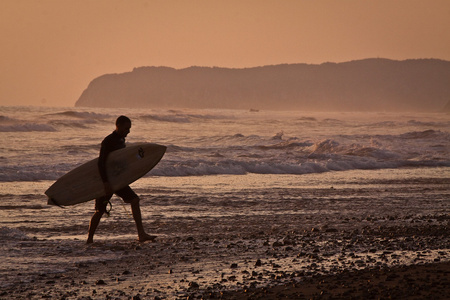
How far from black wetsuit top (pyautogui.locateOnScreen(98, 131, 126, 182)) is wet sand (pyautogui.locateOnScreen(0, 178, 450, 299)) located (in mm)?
923

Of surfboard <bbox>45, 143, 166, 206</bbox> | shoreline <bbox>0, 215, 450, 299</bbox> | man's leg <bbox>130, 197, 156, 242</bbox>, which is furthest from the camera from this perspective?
surfboard <bbox>45, 143, 166, 206</bbox>

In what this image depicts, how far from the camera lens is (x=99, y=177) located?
29.7 feet

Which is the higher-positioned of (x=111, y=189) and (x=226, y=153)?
(x=111, y=189)

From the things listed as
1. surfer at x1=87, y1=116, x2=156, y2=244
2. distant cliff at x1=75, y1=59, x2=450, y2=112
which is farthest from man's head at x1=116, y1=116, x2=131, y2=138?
distant cliff at x1=75, y1=59, x2=450, y2=112

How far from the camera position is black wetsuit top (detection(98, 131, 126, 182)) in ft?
28.2

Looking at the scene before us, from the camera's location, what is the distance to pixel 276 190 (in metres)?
15.2

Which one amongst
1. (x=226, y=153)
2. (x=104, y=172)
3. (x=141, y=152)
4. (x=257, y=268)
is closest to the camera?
(x=257, y=268)

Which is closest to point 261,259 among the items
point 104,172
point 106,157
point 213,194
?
point 104,172

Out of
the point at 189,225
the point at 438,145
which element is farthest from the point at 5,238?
the point at 438,145

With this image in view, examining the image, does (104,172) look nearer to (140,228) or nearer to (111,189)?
(111,189)

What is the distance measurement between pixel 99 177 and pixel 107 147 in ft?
1.80

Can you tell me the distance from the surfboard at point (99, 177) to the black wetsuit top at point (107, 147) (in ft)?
0.34

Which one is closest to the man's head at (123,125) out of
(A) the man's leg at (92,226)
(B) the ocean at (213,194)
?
(A) the man's leg at (92,226)

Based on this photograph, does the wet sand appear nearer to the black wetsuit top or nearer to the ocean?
the ocean
